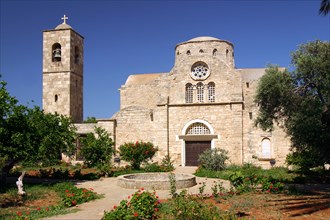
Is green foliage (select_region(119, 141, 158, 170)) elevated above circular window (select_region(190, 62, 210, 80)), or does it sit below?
below

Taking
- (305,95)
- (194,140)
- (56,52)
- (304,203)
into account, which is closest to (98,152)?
(194,140)

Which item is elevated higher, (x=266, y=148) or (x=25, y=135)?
(x=25, y=135)

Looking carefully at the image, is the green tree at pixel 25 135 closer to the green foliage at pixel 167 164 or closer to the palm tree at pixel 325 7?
the green foliage at pixel 167 164

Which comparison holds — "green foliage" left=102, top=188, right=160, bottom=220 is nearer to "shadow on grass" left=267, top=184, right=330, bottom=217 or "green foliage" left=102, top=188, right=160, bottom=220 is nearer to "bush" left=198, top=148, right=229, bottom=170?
"shadow on grass" left=267, top=184, right=330, bottom=217

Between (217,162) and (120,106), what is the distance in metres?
11.4

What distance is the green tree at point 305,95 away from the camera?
1144 centimetres

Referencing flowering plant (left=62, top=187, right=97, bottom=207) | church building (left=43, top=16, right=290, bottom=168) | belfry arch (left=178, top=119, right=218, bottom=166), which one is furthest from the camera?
belfry arch (left=178, top=119, right=218, bottom=166)

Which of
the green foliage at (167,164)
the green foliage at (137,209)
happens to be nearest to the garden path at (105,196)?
the green foliage at (137,209)

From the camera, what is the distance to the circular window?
23016 millimetres

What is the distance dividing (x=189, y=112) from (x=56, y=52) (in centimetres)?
1158

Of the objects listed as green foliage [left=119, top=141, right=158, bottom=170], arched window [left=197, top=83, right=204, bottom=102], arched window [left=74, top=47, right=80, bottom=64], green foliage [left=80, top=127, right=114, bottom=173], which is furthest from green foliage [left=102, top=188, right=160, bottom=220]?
arched window [left=74, top=47, right=80, bottom=64]

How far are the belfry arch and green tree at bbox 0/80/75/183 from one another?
9.72 meters

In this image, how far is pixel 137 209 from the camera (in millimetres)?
8336

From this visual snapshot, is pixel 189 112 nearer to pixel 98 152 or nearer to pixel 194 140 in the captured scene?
pixel 194 140
